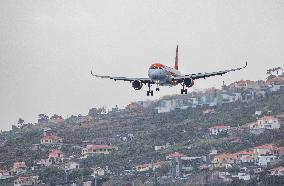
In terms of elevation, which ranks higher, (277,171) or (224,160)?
(224,160)

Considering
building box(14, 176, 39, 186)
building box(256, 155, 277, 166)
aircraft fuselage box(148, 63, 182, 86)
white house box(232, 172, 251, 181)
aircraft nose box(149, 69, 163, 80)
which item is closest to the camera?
aircraft nose box(149, 69, 163, 80)

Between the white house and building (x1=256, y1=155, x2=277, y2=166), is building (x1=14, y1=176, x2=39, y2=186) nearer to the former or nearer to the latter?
the white house

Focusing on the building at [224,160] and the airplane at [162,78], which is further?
the building at [224,160]

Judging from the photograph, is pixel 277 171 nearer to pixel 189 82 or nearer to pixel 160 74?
pixel 189 82

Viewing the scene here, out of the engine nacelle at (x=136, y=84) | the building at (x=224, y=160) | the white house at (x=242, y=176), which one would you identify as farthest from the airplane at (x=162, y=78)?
the building at (x=224, y=160)

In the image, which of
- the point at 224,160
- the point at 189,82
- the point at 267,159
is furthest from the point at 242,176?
the point at 189,82

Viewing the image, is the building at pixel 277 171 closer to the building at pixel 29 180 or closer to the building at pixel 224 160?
the building at pixel 224 160

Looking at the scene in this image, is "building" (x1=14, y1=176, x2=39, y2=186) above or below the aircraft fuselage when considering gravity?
below

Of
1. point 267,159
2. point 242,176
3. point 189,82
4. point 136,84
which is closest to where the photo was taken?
point 136,84

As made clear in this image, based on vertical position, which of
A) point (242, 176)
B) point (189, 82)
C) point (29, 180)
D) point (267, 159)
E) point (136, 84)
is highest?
point (189, 82)

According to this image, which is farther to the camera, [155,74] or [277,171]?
[277,171]

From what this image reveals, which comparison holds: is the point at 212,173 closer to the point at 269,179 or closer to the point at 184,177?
the point at 184,177

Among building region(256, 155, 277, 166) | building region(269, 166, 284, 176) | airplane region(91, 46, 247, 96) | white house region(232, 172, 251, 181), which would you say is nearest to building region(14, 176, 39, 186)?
white house region(232, 172, 251, 181)
